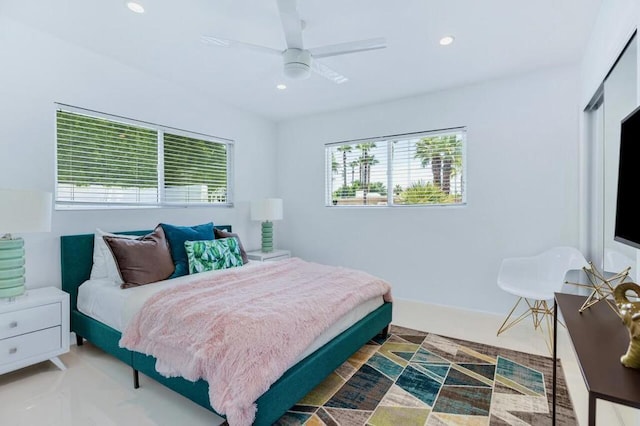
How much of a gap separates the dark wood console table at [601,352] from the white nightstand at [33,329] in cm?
312

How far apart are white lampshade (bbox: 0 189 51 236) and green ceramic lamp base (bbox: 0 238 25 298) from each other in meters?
0.18

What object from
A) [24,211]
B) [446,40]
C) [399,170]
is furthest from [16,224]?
[399,170]

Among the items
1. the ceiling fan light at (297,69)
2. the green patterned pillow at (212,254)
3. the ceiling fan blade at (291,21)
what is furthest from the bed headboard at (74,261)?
the ceiling fan blade at (291,21)

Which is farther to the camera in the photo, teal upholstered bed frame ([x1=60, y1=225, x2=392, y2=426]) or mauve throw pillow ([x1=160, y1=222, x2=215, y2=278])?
mauve throw pillow ([x1=160, y1=222, x2=215, y2=278])

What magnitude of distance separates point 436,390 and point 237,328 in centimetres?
140

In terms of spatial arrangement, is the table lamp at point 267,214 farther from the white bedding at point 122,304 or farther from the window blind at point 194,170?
the white bedding at point 122,304

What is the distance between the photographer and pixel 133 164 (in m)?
3.40

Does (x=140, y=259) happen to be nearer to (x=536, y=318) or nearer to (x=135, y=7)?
(x=135, y=7)

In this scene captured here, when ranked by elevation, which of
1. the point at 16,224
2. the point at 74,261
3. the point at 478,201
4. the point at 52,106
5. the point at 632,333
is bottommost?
the point at 74,261

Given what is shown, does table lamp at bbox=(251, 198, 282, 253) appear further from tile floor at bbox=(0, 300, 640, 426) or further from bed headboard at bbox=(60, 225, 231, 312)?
tile floor at bbox=(0, 300, 640, 426)

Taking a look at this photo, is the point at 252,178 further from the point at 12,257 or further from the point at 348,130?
the point at 12,257

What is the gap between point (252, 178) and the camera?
4.72m

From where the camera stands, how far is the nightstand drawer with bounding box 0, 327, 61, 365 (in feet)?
7.08

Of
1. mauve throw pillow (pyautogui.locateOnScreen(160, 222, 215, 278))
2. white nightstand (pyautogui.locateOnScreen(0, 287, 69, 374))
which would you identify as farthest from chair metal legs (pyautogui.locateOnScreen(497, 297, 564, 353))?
white nightstand (pyautogui.locateOnScreen(0, 287, 69, 374))
